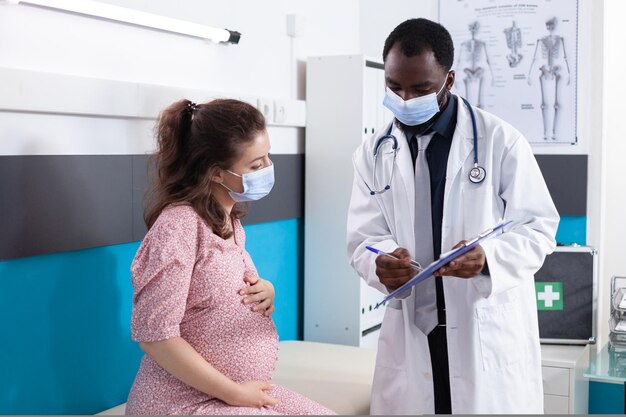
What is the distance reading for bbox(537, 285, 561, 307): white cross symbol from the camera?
2.84 meters

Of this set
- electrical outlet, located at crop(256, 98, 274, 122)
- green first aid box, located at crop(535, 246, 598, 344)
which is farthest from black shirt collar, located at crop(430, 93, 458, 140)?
green first aid box, located at crop(535, 246, 598, 344)

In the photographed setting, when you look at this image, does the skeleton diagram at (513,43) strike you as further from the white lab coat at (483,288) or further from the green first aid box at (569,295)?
the white lab coat at (483,288)

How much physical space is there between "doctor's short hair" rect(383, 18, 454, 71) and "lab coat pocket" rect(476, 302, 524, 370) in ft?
1.81

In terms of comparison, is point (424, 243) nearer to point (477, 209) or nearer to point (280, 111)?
point (477, 209)

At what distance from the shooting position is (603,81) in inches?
122

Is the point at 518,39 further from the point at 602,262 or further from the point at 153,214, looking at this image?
the point at 153,214

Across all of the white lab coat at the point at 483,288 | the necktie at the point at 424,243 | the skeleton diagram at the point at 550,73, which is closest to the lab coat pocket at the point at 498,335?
the white lab coat at the point at 483,288

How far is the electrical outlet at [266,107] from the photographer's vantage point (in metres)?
2.79

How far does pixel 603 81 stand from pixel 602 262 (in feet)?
2.28

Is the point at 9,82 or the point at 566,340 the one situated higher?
the point at 9,82

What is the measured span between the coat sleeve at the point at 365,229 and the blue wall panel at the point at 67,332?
26.9 inches

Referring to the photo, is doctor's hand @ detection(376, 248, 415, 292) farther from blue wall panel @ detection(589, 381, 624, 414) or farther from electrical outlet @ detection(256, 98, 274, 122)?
blue wall panel @ detection(589, 381, 624, 414)

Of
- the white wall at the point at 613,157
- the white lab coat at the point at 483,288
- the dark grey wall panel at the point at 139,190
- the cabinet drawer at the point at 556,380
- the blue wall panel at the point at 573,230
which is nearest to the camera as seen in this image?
the white lab coat at the point at 483,288

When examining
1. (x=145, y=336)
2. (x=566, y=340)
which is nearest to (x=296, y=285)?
(x=566, y=340)
